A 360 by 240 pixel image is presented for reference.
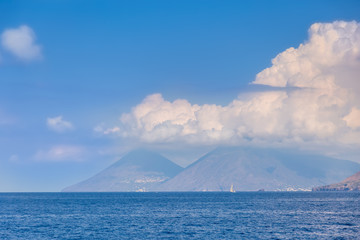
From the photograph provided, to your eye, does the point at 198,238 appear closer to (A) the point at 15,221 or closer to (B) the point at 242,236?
(B) the point at 242,236

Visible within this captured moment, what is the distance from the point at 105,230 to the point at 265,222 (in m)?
45.2

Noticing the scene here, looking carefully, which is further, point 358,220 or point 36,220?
point 36,220

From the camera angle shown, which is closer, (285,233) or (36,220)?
(285,233)

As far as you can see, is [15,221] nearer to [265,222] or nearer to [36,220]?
[36,220]

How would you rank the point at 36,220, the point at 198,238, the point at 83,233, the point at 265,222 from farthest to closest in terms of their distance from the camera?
the point at 36,220 < the point at 265,222 < the point at 83,233 < the point at 198,238

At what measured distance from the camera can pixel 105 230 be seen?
11512cm

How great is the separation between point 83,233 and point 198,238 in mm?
27998

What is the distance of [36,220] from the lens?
143000 mm

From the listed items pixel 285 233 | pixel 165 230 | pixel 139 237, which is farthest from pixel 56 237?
pixel 285 233

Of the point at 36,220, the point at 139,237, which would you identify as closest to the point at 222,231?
the point at 139,237

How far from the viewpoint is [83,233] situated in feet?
360

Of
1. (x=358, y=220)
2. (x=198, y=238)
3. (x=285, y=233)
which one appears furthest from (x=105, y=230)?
(x=358, y=220)

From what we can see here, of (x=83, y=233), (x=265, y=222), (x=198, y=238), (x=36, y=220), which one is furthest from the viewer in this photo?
(x=36, y=220)

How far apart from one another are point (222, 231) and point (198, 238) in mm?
12396
